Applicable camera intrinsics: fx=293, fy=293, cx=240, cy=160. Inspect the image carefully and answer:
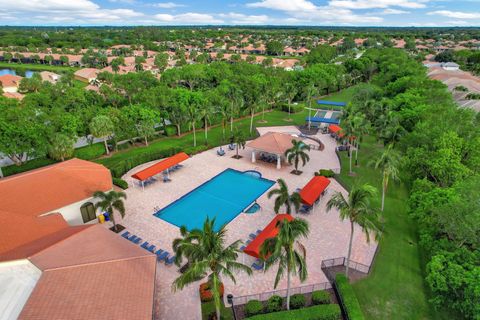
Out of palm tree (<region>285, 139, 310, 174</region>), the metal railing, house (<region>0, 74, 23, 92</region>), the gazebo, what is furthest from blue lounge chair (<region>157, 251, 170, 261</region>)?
house (<region>0, 74, 23, 92</region>)

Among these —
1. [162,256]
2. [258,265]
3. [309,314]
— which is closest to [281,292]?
[309,314]

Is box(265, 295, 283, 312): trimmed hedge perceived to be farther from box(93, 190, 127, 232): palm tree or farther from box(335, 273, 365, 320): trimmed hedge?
box(93, 190, 127, 232): palm tree

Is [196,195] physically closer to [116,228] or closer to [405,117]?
[116,228]

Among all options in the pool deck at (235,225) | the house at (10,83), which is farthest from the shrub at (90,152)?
the house at (10,83)

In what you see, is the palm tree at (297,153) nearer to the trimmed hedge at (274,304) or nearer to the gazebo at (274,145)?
the gazebo at (274,145)

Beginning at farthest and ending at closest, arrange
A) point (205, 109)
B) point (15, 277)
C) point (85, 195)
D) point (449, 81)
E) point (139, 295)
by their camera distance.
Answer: point (449, 81) < point (205, 109) < point (85, 195) < point (15, 277) < point (139, 295)

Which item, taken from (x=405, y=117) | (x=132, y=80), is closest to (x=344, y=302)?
(x=405, y=117)
